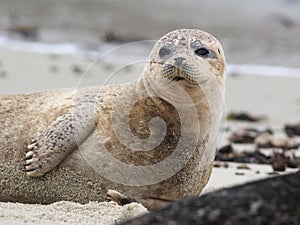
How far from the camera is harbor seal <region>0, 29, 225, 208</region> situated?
4.56 m

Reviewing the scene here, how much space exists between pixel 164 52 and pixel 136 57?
30.8 ft

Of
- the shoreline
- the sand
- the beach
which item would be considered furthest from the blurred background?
the sand

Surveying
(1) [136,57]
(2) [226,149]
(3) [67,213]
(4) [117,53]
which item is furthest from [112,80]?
(3) [67,213]

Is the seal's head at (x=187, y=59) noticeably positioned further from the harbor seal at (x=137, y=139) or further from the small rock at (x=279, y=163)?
the small rock at (x=279, y=163)

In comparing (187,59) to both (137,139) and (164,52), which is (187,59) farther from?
(137,139)

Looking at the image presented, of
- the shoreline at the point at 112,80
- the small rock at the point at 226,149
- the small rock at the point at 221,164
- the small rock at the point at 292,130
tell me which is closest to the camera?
the small rock at the point at 221,164

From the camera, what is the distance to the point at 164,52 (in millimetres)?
4547

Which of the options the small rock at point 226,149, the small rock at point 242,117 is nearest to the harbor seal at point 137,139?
the small rock at point 226,149

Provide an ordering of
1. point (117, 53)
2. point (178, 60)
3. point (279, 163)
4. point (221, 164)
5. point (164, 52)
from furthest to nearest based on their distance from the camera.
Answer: point (117, 53), point (221, 164), point (279, 163), point (164, 52), point (178, 60)

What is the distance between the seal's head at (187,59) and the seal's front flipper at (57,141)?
1.60ft

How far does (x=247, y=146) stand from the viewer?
8.03 metres

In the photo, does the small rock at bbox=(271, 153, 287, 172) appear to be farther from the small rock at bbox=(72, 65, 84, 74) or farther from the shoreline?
the small rock at bbox=(72, 65, 84, 74)

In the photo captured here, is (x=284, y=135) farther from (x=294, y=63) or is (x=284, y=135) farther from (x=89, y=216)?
(x=294, y=63)

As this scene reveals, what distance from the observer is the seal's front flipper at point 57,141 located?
473 centimetres
